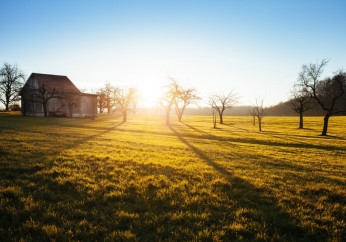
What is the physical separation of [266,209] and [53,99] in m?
54.6

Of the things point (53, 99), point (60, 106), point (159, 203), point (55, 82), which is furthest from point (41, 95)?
point (159, 203)

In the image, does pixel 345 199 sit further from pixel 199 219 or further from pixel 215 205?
pixel 199 219

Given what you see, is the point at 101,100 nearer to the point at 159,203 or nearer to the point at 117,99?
the point at 117,99

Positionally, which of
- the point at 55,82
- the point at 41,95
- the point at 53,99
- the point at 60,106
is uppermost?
the point at 55,82

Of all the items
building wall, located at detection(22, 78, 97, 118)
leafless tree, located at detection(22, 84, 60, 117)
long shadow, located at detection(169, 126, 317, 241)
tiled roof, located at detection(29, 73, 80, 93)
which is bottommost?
long shadow, located at detection(169, 126, 317, 241)

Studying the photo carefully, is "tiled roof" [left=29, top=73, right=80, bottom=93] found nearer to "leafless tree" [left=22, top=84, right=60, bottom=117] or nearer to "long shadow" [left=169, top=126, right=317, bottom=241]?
"leafless tree" [left=22, top=84, right=60, bottom=117]

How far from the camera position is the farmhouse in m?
49.8

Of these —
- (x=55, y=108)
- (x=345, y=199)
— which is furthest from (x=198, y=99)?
(x=345, y=199)

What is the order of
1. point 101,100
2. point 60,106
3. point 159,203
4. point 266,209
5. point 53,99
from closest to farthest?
point 266,209
point 159,203
point 53,99
point 60,106
point 101,100

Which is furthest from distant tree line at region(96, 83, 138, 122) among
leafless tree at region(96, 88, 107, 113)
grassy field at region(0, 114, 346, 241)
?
grassy field at region(0, 114, 346, 241)

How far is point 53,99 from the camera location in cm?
5088

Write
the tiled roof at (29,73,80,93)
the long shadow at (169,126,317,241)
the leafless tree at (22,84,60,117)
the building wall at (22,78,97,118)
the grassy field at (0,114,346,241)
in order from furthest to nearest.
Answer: the tiled roof at (29,73,80,93), the building wall at (22,78,97,118), the leafless tree at (22,84,60,117), the long shadow at (169,126,317,241), the grassy field at (0,114,346,241)

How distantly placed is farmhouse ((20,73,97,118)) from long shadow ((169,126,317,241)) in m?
49.7

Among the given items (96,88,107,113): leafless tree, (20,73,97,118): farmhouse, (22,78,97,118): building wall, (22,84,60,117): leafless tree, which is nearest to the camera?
(22,84,60,117): leafless tree
